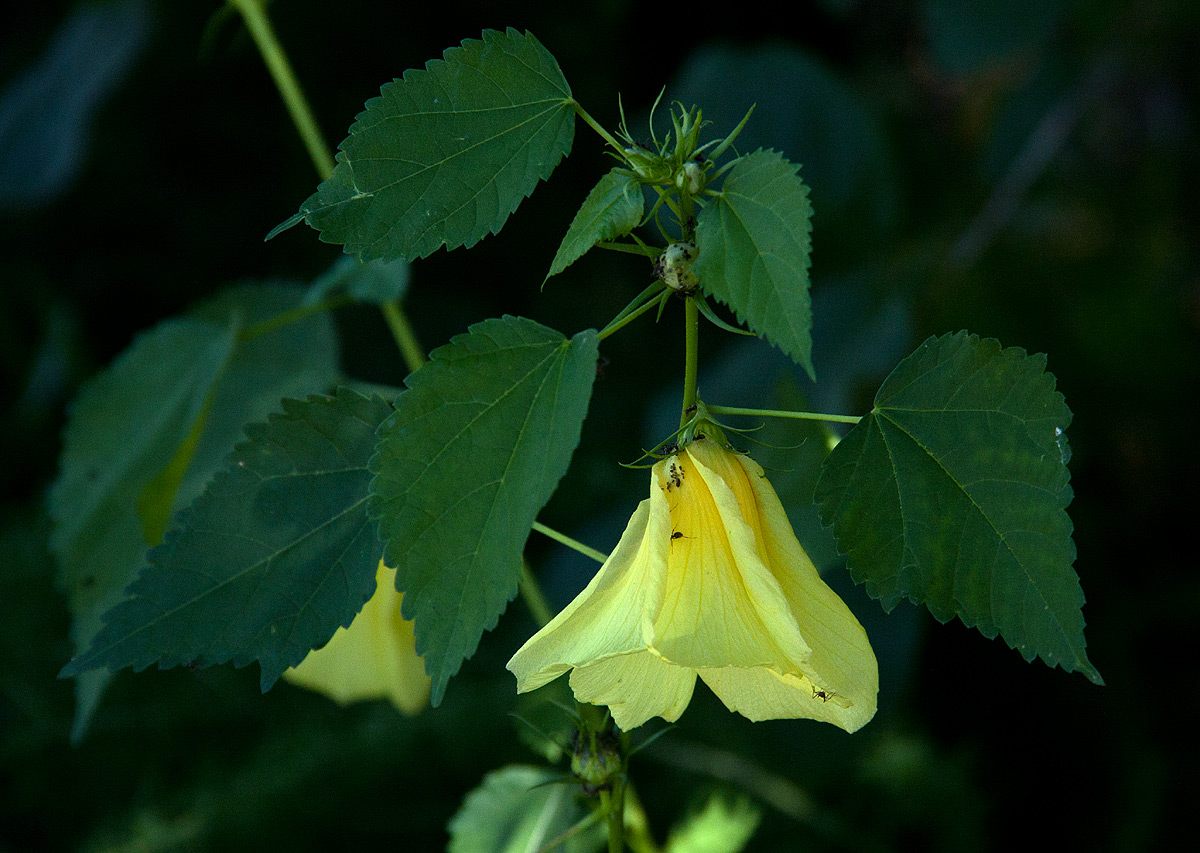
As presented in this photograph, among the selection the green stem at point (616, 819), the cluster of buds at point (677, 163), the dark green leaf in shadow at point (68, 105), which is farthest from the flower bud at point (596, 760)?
the dark green leaf in shadow at point (68, 105)

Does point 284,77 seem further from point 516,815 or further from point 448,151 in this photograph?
point 516,815

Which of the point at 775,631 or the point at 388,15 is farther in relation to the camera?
the point at 388,15

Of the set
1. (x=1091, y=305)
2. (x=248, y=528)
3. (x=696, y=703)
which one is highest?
→ (x=248, y=528)

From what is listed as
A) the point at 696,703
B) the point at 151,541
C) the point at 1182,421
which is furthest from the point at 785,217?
the point at 1182,421

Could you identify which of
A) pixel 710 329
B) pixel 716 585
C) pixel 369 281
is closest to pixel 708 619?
pixel 716 585

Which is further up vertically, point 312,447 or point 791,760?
point 312,447

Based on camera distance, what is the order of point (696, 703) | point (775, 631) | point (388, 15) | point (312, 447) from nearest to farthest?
point (775, 631) < point (312, 447) < point (696, 703) < point (388, 15)

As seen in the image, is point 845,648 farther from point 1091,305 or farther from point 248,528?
point 1091,305
